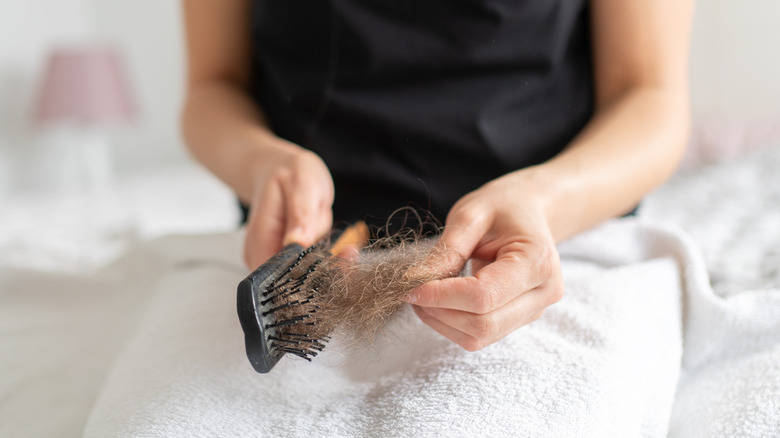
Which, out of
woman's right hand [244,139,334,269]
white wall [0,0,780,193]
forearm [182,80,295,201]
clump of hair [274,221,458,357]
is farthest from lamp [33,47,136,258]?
clump of hair [274,221,458,357]

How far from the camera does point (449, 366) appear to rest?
44 cm

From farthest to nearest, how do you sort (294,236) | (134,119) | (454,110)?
(134,119) < (454,110) < (294,236)

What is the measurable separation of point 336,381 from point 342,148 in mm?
274

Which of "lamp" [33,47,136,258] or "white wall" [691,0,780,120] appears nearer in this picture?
"white wall" [691,0,780,120]

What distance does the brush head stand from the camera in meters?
0.38

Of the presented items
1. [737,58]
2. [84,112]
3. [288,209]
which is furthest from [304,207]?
[84,112]

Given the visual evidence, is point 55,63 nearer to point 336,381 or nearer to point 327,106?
point 327,106

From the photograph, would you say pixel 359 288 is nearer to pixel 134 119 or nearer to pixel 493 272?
pixel 493 272

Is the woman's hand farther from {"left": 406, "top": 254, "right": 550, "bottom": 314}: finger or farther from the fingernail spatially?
the fingernail

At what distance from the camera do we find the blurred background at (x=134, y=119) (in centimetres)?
129

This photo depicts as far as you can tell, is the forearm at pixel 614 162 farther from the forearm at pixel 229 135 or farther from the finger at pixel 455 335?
the forearm at pixel 229 135

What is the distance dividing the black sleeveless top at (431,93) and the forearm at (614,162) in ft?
0.22

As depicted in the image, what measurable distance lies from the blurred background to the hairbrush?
85 centimetres

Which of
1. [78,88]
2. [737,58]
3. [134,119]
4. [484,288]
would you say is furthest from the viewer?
[134,119]
